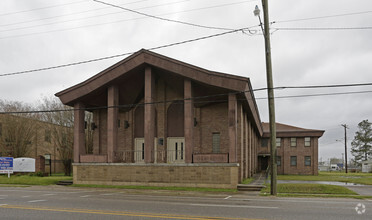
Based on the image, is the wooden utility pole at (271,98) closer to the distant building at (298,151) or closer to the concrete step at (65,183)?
the concrete step at (65,183)

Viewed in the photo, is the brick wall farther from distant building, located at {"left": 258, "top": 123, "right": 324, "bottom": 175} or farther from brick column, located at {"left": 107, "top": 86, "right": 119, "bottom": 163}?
distant building, located at {"left": 258, "top": 123, "right": 324, "bottom": 175}

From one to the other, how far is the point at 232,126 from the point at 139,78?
8.18 meters

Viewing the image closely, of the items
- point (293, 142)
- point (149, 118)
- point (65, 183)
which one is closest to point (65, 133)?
point (65, 183)

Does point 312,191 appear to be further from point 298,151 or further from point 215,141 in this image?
point 298,151

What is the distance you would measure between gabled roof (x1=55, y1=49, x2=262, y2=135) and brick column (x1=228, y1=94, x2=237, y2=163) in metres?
0.75

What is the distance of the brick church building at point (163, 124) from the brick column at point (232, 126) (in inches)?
2.4

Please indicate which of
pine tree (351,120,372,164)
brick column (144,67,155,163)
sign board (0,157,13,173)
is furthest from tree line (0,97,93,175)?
pine tree (351,120,372,164)

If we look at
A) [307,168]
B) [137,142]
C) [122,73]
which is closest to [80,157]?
[137,142]

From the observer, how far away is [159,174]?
2206 centimetres

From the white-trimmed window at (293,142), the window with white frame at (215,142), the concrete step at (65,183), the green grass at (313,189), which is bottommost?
the concrete step at (65,183)

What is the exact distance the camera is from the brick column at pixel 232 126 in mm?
20688

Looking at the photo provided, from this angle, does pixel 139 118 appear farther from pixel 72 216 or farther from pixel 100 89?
pixel 72 216

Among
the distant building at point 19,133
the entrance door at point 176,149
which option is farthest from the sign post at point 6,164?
the entrance door at point 176,149

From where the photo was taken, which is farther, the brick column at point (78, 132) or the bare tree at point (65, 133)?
the bare tree at point (65, 133)
